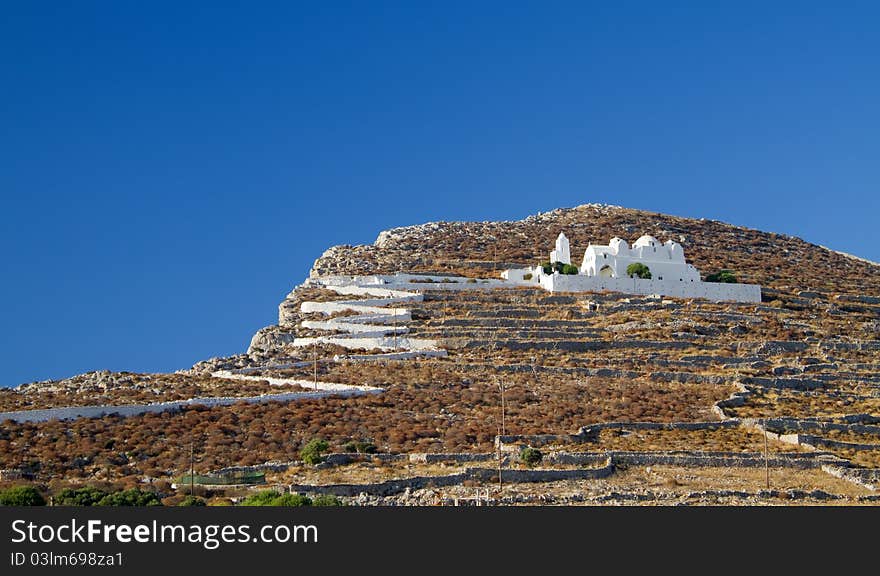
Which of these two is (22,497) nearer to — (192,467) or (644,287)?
(192,467)

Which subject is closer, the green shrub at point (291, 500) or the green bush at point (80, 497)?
the green shrub at point (291, 500)

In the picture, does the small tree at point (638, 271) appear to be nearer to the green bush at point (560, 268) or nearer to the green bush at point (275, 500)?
the green bush at point (560, 268)

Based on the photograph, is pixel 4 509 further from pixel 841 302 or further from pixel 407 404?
pixel 841 302

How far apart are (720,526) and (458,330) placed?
42457mm

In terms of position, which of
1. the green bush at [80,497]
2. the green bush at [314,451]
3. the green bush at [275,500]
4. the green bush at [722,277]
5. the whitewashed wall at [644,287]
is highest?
the green bush at [722,277]

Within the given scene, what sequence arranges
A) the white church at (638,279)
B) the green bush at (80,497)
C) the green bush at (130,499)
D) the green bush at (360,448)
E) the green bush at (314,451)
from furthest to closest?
the white church at (638,279), the green bush at (360,448), the green bush at (314,451), the green bush at (80,497), the green bush at (130,499)

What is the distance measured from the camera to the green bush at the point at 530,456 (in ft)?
150

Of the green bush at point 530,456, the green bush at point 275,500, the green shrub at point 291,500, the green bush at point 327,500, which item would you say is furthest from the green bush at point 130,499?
the green bush at point 530,456

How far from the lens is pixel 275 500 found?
36406mm

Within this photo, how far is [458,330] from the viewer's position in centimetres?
7044

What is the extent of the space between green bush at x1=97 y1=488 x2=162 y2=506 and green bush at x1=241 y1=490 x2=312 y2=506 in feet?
8.22

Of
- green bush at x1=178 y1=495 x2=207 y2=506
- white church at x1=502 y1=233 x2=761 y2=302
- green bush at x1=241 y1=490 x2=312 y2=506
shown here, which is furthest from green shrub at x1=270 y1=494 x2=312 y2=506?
white church at x1=502 y1=233 x2=761 y2=302

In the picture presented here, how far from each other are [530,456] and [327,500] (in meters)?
9.98

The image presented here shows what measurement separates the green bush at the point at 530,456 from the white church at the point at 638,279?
3418cm
